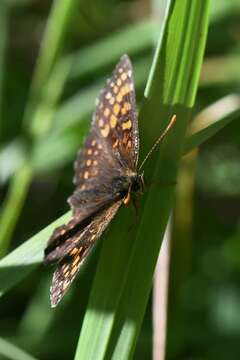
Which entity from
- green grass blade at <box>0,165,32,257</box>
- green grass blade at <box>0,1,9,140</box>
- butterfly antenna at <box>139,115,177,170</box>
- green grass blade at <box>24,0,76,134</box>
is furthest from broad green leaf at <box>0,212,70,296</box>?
green grass blade at <box>0,1,9,140</box>

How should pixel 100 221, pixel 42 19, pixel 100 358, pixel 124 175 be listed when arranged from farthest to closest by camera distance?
pixel 42 19, pixel 124 175, pixel 100 221, pixel 100 358

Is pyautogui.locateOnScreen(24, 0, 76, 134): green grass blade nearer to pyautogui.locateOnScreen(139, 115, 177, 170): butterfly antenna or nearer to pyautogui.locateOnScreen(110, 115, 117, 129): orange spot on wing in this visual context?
pyautogui.locateOnScreen(110, 115, 117, 129): orange spot on wing

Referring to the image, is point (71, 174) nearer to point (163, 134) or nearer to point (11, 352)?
point (11, 352)

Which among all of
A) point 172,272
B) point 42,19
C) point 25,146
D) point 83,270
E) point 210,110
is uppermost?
point 42,19

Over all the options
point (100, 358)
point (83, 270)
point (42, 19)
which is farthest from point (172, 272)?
point (42, 19)

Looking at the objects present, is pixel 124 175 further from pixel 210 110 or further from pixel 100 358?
pixel 210 110

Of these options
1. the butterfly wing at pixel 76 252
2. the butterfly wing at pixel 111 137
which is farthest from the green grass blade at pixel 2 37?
the butterfly wing at pixel 76 252
